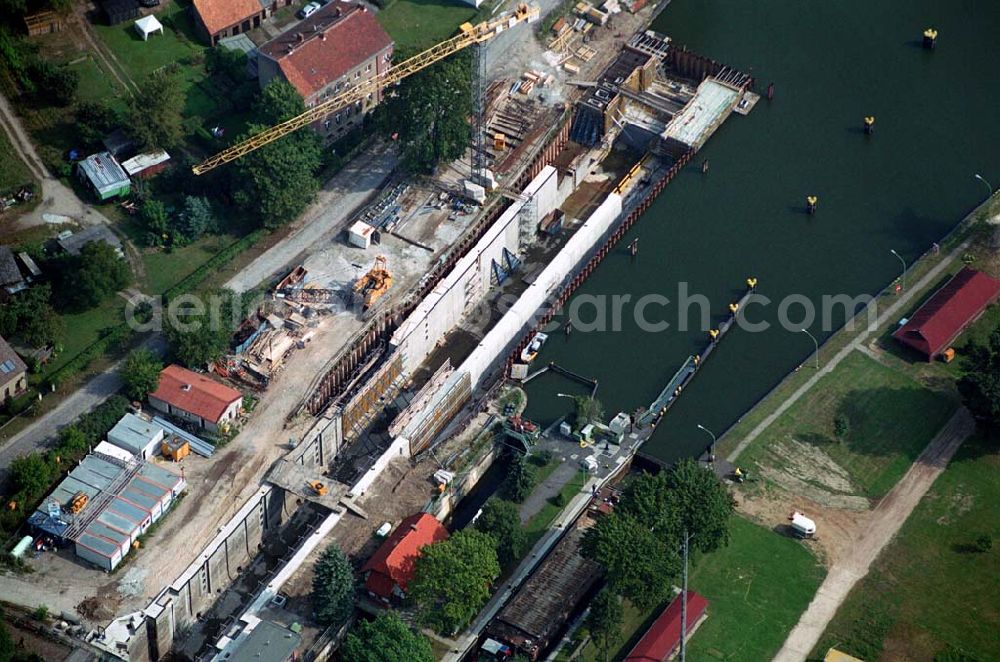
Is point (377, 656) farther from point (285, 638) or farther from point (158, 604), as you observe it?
point (158, 604)

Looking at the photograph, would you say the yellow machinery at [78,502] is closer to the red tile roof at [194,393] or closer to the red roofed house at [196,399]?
the red roofed house at [196,399]

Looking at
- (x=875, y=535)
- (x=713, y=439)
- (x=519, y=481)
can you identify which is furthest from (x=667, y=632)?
(x=713, y=439)

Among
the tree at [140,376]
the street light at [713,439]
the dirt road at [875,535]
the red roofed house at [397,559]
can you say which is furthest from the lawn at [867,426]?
the tree at [140,376]

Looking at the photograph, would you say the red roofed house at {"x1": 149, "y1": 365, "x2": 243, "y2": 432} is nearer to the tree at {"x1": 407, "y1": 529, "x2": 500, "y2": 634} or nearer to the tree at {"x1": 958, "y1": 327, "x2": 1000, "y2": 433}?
the tree at {"x1": 407, "y1": 529, "x2": 500, "y2": 634}

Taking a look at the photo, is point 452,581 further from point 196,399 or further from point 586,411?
point 196,399

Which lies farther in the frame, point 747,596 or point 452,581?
point 747,596

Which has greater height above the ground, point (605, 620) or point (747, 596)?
point (747, 596)

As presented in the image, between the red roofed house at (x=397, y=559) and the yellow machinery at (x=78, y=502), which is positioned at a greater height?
the red roofed house at (x=397, y=559)
